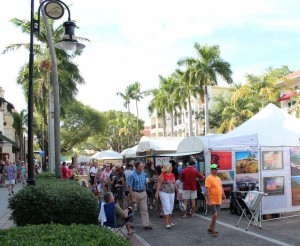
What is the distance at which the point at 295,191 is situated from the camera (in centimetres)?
1074

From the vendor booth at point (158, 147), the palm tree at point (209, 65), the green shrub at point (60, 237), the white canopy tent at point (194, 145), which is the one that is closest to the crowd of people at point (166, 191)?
the white canopy tent at point (194, 145)

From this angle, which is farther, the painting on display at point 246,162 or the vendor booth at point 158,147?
the vendor booth at point 158,147

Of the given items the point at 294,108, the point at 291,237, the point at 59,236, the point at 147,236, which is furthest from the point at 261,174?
the point at 294,108

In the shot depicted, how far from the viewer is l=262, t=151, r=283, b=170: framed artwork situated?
408 inches

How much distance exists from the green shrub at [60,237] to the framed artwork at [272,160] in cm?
687

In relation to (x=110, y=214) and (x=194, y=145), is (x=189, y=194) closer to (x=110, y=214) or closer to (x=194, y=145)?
(x=194, y=145)

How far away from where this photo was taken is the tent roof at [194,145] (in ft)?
43.8

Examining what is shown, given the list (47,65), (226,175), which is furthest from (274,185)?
(47,65)

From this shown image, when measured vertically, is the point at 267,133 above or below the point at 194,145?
above

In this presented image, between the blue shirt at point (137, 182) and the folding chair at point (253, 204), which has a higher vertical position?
the blue shirt at point (137, 182)

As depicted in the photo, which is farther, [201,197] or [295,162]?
[201,197]

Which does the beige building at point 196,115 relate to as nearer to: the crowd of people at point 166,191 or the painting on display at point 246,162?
the painting on display at point 246,162

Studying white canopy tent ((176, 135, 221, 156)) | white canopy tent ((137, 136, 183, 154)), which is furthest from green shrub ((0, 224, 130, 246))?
white canopy tent ((137, 136, 183, 154))

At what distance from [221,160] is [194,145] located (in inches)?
43.8
